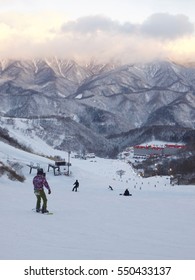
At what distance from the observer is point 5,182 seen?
34.0 m

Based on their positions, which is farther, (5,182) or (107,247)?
(5,182)

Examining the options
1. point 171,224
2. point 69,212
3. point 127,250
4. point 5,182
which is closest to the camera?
point 127,250

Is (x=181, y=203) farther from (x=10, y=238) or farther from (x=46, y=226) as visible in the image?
(x=10, y=238)

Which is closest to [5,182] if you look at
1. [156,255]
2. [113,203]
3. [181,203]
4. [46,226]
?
[113,203]

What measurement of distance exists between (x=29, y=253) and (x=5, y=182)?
23069 mm

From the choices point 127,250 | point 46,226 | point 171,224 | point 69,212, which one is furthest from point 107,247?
point 69,212

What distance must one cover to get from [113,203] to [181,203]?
374cm

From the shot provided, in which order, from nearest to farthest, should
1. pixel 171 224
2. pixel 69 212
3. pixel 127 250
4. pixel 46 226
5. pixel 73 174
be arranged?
1. pixel 127 250
2. pixel 46 226
3. pixel 171 224
4. pixel 69 212
5. pixel 73 174

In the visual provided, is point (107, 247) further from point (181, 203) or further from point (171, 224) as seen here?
point (181, 203)

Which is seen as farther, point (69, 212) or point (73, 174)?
point (73, 174)

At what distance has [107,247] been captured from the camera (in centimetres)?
1279

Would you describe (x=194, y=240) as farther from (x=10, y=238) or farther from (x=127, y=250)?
(x=10, y=238)
